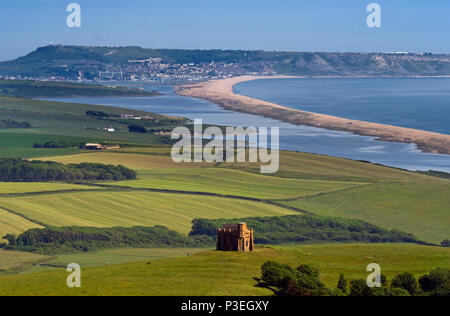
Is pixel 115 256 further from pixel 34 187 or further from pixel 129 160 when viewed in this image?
pixel 129 160

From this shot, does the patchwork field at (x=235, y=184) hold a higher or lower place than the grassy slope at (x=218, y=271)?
lower

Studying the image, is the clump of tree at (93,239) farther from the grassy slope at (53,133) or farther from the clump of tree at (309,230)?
the grassy slope at (53,133)

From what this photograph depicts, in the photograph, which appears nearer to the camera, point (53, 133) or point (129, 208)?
point (129, 208)

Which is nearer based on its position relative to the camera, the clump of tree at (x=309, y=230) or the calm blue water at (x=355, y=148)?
the clump of tree at (x=309, y=230)

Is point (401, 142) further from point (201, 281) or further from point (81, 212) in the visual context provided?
point (201, 281)

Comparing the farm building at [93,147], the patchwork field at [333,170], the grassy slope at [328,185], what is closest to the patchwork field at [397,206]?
the grassy slope at [328,185]

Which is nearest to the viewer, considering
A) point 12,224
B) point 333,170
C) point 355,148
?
point 12,224

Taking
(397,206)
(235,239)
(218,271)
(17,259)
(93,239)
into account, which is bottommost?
(397,206)

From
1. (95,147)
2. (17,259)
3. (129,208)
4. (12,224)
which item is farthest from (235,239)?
(95,147)
